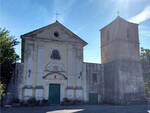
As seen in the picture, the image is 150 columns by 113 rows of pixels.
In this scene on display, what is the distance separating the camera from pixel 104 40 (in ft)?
77.9

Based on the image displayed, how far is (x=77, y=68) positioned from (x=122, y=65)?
17.4ft

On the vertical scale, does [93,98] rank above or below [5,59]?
below

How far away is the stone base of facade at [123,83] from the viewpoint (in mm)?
19766

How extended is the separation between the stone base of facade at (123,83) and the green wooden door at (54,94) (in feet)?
20.0

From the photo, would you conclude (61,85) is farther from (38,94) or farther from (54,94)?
(38,94)

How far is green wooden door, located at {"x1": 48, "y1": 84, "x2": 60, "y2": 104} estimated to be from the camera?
1873cm

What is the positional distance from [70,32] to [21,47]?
6.22 m

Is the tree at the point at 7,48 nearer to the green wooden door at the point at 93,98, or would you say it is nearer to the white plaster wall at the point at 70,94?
A: the white plaster wall at the point at 70,94

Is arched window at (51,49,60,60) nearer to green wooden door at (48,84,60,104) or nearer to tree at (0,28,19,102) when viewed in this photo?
green wooden door at (48,84,60,104)

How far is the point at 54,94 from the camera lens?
1895 centimetres

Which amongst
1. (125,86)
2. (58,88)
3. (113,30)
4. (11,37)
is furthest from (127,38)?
(11,37)

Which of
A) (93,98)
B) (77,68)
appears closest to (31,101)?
(77,68)

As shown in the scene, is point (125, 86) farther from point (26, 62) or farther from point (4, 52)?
point (4, 52)

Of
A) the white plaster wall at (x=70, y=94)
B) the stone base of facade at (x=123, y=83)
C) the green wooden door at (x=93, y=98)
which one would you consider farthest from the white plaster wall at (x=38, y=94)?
the stone base of facade at (x=123, y=83)
